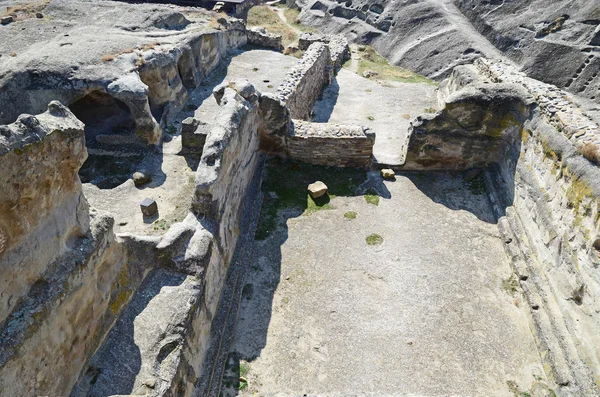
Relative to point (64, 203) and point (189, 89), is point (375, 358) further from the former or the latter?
point (189, 89)

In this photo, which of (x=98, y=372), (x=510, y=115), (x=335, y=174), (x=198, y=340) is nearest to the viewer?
(x=98, y=372)

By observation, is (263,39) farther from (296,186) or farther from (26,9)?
(296,186)

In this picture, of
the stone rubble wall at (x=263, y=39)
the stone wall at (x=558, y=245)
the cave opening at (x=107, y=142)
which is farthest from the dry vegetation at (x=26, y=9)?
the stone wall at (x=558, y=245)

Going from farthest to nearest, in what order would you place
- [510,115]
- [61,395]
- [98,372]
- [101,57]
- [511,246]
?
[101,57] → [510,115] → [511,246] → [98,372] → [61,395]

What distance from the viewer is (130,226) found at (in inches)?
333

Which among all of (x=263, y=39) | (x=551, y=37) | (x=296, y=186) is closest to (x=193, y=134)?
(x=296, y=186)

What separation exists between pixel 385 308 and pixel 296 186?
12.7ft

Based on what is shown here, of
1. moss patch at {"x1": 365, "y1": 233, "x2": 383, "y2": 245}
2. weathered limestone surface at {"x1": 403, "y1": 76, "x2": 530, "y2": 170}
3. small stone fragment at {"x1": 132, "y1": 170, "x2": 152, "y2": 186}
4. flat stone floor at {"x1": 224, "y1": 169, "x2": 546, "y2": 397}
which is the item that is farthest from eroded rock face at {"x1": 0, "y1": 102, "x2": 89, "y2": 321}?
weathered limestone surface at {"x1": 403, "y1": 76, "x2": 530, "y2": 170}

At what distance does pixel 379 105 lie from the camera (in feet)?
50.2

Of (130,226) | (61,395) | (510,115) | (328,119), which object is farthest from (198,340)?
(328,119)

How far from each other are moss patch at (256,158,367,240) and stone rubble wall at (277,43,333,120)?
1949 millimetres

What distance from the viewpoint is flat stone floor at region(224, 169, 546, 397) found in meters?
6.34

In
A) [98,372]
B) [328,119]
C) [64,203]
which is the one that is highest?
[64,203]

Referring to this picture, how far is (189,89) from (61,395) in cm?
1174
